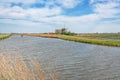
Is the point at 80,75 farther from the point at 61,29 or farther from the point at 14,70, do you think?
the point at 61,29

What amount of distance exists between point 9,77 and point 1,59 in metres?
0.79

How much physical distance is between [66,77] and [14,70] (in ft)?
21.2

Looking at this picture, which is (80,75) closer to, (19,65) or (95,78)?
(95,78)

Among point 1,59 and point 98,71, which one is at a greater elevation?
point 1,59

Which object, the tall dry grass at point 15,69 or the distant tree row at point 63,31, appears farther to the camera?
the distant tree row at point 63,31

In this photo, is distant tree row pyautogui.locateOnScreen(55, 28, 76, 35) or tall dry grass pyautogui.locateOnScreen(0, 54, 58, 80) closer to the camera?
tall dry grass pyautogui.locateOnScreen(0, 54, 58, 80)

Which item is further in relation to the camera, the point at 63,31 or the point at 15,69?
the point at 63,31

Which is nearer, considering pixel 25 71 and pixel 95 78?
pixel 25 71

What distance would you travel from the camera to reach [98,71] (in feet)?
57.8

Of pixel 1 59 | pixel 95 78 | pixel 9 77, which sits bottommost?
pixel 95 78

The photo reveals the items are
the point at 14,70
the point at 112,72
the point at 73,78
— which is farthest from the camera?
the point at 112,72

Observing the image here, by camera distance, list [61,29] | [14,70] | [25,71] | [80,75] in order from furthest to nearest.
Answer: [61,29] < [80,75] < [14,70] < [25,71]

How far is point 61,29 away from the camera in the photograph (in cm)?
14400

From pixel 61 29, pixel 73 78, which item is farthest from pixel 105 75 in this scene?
pixel 61 29
